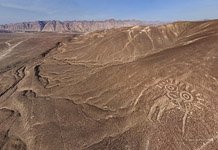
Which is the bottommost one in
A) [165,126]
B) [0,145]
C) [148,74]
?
[0,145]

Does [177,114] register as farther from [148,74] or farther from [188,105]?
[148,74]

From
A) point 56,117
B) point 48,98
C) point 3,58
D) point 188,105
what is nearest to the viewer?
point 188,105

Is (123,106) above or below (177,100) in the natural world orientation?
below

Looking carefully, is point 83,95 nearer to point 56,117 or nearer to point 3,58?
point 56,117

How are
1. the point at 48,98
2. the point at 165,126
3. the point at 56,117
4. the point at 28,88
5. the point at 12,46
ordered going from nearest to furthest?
the point at 165,126
the point at 56,117
the point at 48,98
the point at 28,88
the point at 12,46

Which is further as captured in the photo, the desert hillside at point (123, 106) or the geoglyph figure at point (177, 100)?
the geoglyph figure at point (177, 100)

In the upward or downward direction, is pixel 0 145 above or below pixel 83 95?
below

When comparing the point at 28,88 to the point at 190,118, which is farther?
the point at 28,88

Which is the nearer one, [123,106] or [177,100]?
[177,100]

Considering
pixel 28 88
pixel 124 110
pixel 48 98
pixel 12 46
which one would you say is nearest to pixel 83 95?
pixel 48 98

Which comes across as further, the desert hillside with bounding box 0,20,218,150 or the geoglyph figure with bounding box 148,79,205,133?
the geoglyph figure with bounding box 148,79,205,133
